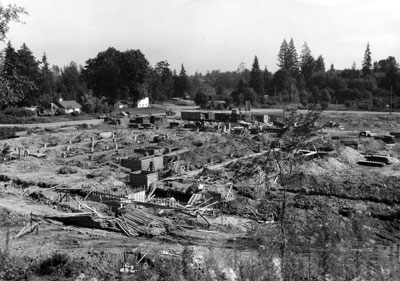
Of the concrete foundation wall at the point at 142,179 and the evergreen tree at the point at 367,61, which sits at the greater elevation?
the evergreen tree at the point at 367,61

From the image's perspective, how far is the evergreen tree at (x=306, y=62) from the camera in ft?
345

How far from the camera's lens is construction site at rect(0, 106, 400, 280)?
32.3ft

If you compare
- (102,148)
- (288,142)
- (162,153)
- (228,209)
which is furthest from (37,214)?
(102,148)

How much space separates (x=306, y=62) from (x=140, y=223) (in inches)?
3869

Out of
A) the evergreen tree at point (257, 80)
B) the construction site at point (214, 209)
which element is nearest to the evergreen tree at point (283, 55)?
the evergreen tree at point (257, 80)

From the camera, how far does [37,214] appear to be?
1630cm

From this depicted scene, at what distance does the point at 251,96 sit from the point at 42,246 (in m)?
68.3

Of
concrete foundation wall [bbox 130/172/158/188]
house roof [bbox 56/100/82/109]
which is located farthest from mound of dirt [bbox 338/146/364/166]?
house roof [bbox 56/100/82/109]

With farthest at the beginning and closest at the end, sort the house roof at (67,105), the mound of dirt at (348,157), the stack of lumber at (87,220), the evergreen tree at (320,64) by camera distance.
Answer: the evergreen tree at (320,64) < the house roof at (67,105) < the mound of dirt at (348,157) < the stack of lumber at (87,220)

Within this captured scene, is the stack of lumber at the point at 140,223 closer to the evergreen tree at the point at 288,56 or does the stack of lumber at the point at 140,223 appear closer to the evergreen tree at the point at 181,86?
the evergreen tree at the point at 181,86

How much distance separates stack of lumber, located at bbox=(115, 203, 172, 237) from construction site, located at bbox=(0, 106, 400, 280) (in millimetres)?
37

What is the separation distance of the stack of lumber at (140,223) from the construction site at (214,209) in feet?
0.12

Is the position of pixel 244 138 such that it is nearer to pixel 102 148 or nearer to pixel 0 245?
pixel 102 148

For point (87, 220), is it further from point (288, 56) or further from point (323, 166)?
point (288, 56)
